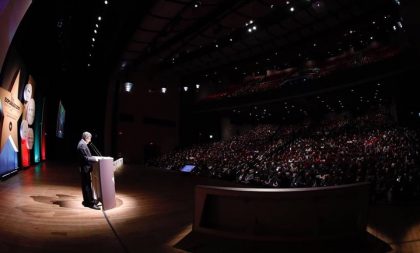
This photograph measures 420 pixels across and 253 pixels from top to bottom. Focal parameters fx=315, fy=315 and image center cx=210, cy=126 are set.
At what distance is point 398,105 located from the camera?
1711cm

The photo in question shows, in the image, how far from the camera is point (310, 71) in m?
21.2

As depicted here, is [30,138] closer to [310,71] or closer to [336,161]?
[336,161]

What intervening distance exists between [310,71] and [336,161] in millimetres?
13136

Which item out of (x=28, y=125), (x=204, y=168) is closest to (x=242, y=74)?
(x=204, y=168)

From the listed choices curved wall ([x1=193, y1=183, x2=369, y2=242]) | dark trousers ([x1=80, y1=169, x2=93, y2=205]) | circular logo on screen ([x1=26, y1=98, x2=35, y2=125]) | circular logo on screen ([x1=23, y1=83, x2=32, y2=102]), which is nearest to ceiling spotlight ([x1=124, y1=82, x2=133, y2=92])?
circular logo on screen ([x1=26, y1=98, x2=35, y2=125])

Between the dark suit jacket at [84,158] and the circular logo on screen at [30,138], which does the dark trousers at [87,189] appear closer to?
the dark suit jacket at [84,158]

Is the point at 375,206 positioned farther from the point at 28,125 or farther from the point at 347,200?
the point at 28,125

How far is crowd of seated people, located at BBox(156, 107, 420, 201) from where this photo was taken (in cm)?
683

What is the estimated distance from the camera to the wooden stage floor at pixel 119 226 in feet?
10.5

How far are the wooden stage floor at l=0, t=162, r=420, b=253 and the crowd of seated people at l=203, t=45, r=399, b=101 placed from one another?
1449 cm

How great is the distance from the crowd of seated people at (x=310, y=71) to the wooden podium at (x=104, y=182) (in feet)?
51.0

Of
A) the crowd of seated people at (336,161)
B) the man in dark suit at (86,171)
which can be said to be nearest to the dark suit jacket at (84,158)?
the man in dark suit at (86,171)

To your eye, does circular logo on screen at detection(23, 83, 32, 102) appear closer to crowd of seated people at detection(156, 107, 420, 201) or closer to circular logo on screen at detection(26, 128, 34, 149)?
circular logo on screen at detection(26, 128, 34, 149)

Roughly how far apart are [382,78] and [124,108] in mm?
15463
